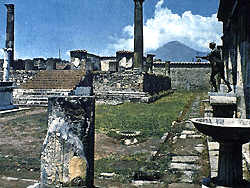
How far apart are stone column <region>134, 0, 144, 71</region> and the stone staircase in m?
4.10

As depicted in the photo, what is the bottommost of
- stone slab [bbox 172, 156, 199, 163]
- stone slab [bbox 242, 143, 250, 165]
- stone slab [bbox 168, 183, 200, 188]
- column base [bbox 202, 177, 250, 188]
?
stone slab [bbox 168, 183, 200, 188]

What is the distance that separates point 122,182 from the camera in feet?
13.5

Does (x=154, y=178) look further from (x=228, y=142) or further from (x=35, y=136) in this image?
(x=35, y=136)

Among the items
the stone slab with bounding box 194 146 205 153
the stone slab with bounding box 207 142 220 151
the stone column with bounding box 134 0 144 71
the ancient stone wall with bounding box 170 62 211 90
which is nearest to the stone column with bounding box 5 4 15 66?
the stone column with bounding box 134 0 144 71

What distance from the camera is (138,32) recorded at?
18172 mm

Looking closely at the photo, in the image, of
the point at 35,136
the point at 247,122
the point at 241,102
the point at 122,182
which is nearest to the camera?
the point at 247,122

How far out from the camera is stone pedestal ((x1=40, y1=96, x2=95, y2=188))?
320 centimetres

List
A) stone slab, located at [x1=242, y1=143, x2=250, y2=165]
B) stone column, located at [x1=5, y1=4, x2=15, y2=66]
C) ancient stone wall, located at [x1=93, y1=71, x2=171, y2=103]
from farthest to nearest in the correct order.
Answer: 1. stone column, located at [x1=5, y1=4, x2=15, y2=66]
2. ancient stone wall, located at [x1=93, y1=71, x2=171, y2=103]
3. stone slab, located at [x1=242, y1=143, x2=250, y2=165]

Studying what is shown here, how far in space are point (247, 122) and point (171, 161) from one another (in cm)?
187

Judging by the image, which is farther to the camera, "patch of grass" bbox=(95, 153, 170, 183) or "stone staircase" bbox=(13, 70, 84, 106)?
"stone staircase" bbox=(13, 70, 84, 106)

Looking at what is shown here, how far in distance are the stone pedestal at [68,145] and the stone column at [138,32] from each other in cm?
1479

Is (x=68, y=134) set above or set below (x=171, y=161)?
above

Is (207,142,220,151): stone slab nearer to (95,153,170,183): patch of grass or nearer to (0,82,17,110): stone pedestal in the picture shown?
(95,153,170,183): patch of grass

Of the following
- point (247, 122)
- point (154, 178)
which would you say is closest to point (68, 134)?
point (154, 178)
